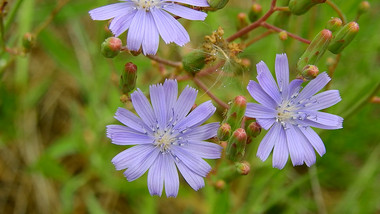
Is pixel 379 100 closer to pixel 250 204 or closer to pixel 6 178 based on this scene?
pixel 250 204

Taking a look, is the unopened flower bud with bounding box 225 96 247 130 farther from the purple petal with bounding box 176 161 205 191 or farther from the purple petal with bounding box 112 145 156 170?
the purple petal with bounding box 112 145 156 170

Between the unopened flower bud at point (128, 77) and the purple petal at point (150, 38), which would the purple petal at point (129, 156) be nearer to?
the unopened flower bud at point (128, 77)

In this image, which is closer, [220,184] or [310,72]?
[310,72]

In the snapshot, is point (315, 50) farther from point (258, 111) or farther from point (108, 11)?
point (108, 11)

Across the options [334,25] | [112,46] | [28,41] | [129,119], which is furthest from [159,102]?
[334,25]

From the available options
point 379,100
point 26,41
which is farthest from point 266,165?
point 26,41

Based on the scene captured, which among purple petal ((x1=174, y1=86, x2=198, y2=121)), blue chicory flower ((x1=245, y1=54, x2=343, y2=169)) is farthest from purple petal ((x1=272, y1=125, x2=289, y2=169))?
purple petal ((x1=174, y1=86, x2=198, y2=121))
